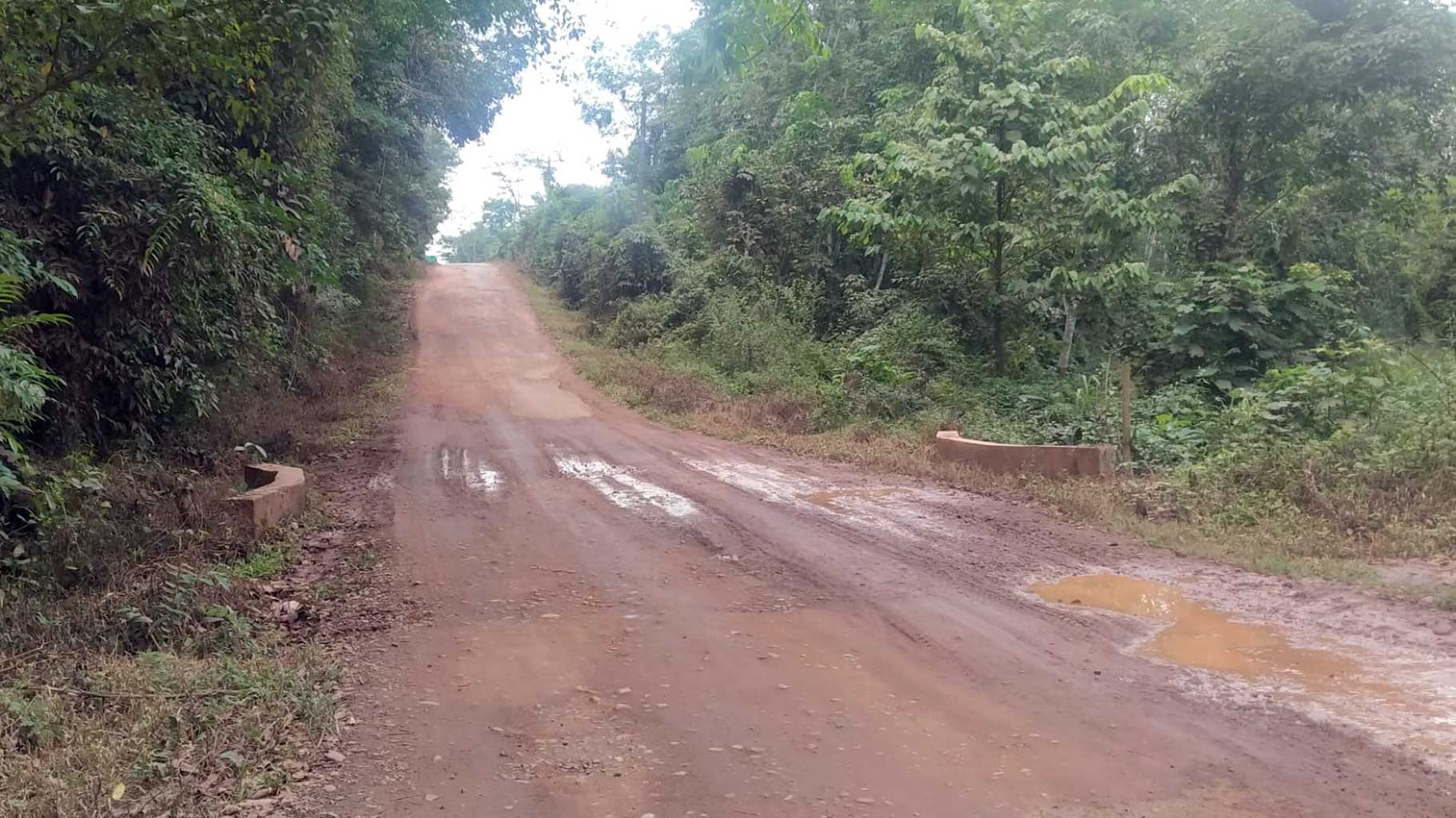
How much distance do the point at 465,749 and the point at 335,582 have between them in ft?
9.97

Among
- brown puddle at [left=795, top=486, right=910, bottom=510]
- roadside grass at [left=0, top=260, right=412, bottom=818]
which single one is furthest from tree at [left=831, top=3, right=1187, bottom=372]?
roadside grass at [left=0, top=260, right=412, bottom=818]

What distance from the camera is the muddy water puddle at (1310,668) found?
4.39 meters

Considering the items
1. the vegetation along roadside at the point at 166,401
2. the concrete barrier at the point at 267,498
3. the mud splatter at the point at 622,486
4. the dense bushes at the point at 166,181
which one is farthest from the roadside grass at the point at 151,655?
the mud splatter at the point at 622,486

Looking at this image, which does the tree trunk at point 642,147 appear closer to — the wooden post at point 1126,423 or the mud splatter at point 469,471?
the mud splatter at point 469,471

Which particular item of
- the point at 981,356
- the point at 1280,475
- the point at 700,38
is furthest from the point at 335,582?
the point at 981,356

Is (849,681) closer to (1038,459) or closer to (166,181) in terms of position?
(1038,459)

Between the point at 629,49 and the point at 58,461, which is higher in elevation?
the point at 629,49

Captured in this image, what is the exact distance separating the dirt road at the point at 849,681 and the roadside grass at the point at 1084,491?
0.42 meters

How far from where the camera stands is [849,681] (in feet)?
16.4

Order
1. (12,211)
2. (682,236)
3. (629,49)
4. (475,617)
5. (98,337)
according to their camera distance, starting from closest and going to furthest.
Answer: (475,617), (12,211), (98,337), (682,236), (629,49)

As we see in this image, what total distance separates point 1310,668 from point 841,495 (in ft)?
16.3

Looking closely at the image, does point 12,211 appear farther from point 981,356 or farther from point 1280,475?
point 981,356

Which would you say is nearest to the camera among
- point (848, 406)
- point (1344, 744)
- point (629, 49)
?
point (1344, 744)

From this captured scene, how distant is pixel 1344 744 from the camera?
13.8 feet
